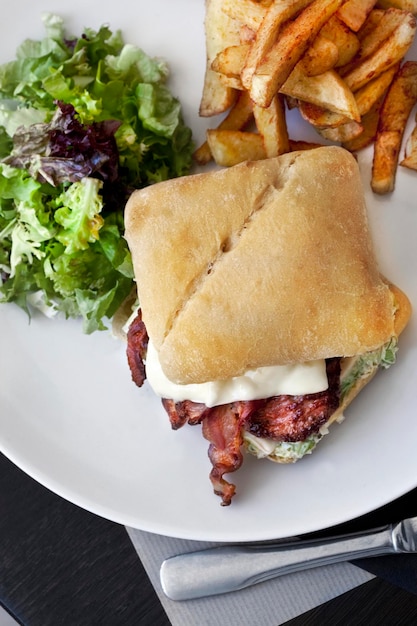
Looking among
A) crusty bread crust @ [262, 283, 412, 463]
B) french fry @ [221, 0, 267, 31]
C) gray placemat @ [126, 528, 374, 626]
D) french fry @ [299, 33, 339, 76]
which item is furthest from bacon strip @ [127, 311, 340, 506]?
french fry @ [221, 0, 267, 31]

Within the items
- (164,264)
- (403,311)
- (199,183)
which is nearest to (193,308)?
(164,264)

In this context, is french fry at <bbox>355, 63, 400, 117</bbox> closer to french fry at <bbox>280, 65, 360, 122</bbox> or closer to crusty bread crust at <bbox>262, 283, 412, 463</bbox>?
french fry at <bbox>280, 65, 360, 122</bbox>

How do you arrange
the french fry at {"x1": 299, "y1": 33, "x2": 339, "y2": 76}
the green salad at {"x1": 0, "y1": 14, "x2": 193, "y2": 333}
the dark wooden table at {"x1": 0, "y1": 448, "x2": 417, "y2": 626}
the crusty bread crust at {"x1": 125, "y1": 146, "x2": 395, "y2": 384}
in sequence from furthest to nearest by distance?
the dark wooden table at {"x1": 0, "y1": 448, "x2": 417, "y2": 626} → the green salad at {"x1": 0, "y1": 14, "x2": 193, "y2": 333} → the french fry at {"x1": 299, "y1": 33, "x2": 339, "y2": 76} → the crusty bread crust at {"x1": 125, "y1": 146, "x2": 395, "y2": 384}

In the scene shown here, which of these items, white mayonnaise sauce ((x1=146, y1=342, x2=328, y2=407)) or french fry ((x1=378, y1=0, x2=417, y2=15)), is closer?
white mayonnaise sauce ((x1=146, y1=342, x2=328, y2=407))

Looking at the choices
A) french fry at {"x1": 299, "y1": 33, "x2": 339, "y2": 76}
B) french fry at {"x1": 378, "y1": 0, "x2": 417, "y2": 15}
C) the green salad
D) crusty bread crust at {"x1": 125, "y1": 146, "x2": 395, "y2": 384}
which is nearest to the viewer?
crusty bread crust at {"x1": 125, "y1": 146, "x2": 395, "y2": 384}

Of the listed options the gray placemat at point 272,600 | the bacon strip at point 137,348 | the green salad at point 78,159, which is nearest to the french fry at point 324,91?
the green salad at point 78,159

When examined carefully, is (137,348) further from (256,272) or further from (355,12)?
(355,12)
